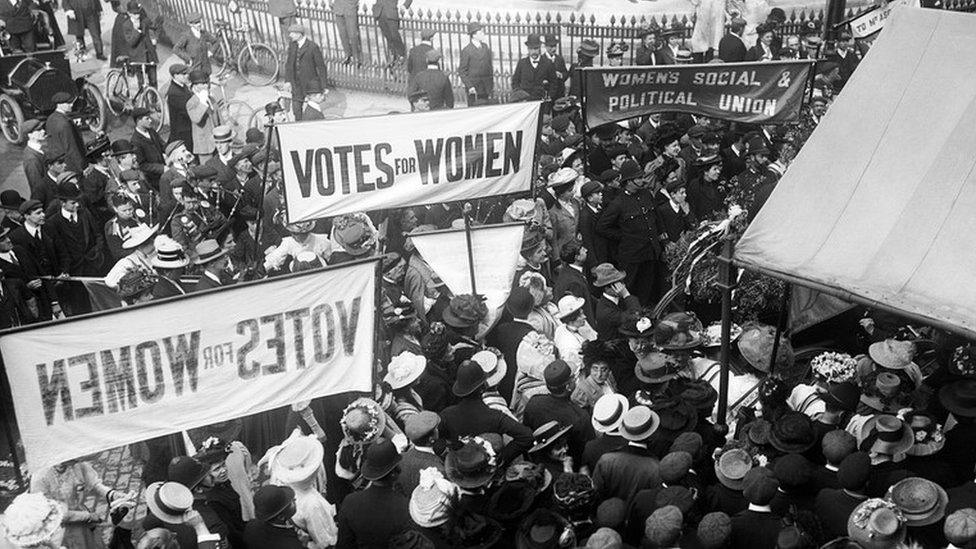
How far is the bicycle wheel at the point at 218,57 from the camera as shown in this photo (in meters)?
18.5

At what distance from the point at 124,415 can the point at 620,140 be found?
791cm

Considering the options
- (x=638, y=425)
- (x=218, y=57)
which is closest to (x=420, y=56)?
(x=218, y=57)

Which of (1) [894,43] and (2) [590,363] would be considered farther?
(2) [590,363]

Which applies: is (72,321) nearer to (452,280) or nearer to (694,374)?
(452,280)

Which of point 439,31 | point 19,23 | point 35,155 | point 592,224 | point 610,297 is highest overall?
point 19,23

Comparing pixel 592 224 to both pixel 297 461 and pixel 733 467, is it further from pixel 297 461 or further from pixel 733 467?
pixel 297 461

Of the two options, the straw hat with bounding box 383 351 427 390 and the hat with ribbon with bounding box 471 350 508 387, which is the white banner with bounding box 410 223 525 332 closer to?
the hat with ribbon with bounding box 471 350 508 387

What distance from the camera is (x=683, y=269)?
8961 millimetres

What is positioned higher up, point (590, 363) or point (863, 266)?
point (863, 266)

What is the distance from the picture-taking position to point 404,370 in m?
7.00

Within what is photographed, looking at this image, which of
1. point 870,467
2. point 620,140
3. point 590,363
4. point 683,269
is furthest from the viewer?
point 620,140

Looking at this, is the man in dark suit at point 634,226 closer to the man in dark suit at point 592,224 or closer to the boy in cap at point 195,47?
the man in dark suit at point 592,224

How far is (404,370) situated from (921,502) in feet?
11.5

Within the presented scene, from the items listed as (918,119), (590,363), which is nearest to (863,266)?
(918,119)
